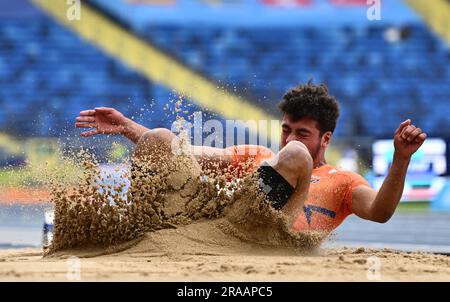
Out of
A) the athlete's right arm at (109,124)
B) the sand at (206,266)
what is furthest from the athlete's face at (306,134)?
the athlete's right arm at (109,124)

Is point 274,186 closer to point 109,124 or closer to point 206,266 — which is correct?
point 206,266

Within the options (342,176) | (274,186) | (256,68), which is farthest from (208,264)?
(256,68)

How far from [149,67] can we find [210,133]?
393 inches

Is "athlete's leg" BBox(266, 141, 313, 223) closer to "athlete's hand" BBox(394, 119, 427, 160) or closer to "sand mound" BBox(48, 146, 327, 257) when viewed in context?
"sand mound" BBox(48, 146, 327, 257)

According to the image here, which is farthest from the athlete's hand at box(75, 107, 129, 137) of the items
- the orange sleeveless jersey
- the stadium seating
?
the stadium seating

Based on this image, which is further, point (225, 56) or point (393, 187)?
point (225, 56)

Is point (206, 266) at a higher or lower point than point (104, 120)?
lower

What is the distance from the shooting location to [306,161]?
3439mm

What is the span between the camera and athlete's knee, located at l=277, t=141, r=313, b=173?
11.2 ft

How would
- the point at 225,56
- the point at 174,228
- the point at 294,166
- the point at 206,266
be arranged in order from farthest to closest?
the point at 225,56, the point at 174,228, the point at 294,166, the point at 206,266

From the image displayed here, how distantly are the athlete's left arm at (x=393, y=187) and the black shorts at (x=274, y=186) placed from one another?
0.51m

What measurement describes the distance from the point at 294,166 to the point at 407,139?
0.53m

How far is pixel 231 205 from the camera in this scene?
369cm

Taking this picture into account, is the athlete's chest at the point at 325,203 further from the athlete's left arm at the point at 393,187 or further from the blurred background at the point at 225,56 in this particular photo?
the blurred background at the point at 225,56
